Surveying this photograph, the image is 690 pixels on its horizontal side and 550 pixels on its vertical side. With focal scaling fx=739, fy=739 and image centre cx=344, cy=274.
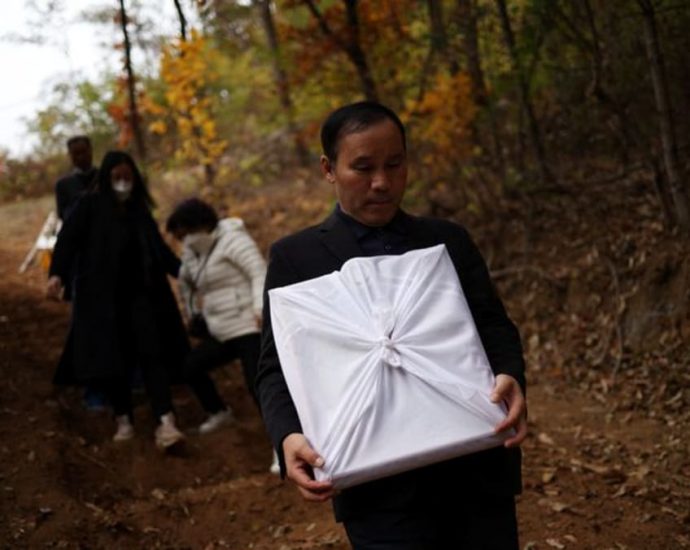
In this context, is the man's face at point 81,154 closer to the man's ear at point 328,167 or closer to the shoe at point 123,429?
the shoe at point 123,429

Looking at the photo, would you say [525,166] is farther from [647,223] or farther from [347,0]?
[347,0]

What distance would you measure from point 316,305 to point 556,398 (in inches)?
178

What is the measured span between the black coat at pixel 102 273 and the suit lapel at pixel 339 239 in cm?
359

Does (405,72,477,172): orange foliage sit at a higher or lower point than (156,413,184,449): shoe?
higher

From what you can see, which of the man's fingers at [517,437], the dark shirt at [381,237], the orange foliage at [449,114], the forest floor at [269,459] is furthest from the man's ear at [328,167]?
the orange foliage at [449,114]

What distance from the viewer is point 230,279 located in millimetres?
5344

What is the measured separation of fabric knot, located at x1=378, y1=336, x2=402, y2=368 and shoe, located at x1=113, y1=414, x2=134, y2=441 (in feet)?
14.1

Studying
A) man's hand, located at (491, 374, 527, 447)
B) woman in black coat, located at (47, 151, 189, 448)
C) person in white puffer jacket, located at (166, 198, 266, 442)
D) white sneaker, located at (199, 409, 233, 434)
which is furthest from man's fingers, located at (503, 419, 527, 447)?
white sneaker, located at (199, 409, 233, 434)

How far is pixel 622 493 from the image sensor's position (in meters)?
4.19

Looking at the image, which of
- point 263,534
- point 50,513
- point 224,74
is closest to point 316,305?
point 263,534

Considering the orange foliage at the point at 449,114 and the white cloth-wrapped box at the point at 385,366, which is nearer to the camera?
the white cloth-wrapped box at the point at 385,366

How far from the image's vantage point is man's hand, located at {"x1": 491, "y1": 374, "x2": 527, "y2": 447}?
5.96 feet

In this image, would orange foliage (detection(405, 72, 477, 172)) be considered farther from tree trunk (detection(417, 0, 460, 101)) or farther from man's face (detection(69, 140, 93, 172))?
man's face (detection(69, 140, 93, 172))

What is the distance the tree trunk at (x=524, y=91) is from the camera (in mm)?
7203
